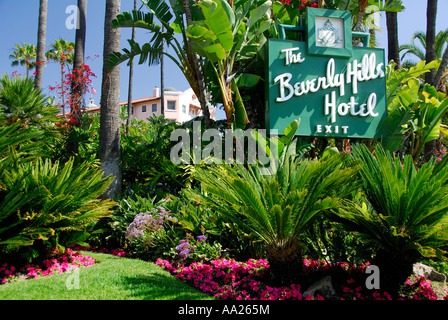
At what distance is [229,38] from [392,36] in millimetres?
7240

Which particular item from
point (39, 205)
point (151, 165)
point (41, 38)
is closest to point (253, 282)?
point (39, 205)

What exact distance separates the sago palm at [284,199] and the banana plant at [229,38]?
330 cm

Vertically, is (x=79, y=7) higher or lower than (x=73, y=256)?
higher

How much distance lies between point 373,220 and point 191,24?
5.17 m

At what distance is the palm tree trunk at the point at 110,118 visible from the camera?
852 cm

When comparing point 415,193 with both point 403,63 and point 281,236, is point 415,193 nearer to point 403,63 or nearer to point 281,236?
point 281,236

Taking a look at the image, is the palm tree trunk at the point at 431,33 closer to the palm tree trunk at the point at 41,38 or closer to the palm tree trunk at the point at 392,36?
the palm tree trunk at the point at 392,36

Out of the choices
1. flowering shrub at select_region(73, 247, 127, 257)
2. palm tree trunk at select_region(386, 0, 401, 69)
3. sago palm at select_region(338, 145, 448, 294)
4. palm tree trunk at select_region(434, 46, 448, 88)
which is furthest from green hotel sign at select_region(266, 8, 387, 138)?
flowering shrub at select_region(73, 247, 127, 257)

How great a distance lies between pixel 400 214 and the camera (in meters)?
4.47

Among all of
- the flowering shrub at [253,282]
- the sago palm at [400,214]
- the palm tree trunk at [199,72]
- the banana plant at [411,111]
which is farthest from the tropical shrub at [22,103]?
the banana plant at [411,111]

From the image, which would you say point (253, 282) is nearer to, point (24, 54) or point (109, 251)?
point (109, 251)

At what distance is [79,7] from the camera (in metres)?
12.3

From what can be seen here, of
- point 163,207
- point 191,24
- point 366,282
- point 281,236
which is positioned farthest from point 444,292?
point 191,24

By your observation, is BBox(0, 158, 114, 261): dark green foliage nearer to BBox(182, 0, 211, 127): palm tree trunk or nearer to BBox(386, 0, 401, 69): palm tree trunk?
BBox(182, 0, 211, 127): palm tree trunk
